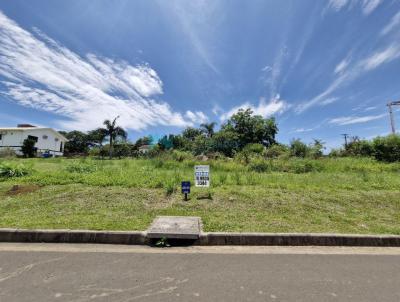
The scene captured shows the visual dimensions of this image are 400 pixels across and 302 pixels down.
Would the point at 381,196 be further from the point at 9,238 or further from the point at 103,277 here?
the point at 9,238

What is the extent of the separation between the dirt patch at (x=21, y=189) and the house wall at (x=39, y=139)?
96.3 ft

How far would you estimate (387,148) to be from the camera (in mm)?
19562

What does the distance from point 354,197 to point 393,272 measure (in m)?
4.28

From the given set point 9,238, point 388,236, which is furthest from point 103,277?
point 388,236

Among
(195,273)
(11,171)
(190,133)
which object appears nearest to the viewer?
(195,273)

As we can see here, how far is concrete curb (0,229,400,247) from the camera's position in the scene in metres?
3.94

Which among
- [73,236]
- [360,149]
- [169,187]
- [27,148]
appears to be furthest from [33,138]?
[360,149]

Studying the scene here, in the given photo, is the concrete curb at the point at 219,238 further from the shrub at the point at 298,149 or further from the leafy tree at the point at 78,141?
the leafy tree at the point at 78,141

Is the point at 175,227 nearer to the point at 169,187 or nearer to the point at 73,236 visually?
the point at 73,236

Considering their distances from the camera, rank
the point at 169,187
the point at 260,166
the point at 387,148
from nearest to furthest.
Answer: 1. the point at 169,187
2. the point at 260,166
3. the point at 387,148

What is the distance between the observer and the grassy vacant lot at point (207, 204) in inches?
180

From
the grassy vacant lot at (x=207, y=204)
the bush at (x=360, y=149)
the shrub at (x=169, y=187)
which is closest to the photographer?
the grassy vacant lot at (x=207, y=204)

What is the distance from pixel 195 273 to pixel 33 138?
3697 centimetres

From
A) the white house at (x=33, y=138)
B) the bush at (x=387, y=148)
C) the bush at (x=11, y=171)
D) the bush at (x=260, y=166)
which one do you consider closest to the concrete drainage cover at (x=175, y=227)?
the bush at (x=11, y=171)
